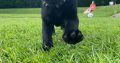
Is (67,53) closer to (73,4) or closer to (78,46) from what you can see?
(78,46)

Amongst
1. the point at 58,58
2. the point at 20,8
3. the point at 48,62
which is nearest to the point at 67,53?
the point at 58,58

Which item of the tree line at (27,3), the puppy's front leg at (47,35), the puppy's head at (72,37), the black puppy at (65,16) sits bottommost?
the tree line at (27,3)

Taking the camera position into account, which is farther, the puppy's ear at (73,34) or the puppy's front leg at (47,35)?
the puppy's front leg at (47,35)

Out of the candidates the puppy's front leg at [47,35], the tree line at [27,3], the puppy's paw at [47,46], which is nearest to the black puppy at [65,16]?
the puppy's front leg at [47,35]

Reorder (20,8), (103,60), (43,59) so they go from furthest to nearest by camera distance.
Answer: (20,8), (43,59), (103,60)

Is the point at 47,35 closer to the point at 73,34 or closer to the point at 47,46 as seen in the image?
the point at 47,46

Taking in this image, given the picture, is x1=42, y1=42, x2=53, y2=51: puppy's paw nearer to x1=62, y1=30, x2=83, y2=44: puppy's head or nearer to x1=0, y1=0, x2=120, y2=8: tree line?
x1=62, y1=30, x2=83, y2=44: puppy's head

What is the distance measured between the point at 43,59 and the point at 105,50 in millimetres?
801

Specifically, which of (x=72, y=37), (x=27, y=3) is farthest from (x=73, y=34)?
(x=27, y=3)

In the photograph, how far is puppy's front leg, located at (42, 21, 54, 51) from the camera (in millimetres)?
4023

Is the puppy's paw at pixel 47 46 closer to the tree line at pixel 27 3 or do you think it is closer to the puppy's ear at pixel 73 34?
the puppy's ear at pixel 73 34

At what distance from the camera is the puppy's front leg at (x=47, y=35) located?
13.2ft

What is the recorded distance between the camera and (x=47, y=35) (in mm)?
4141

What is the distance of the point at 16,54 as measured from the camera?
4.22 meters
